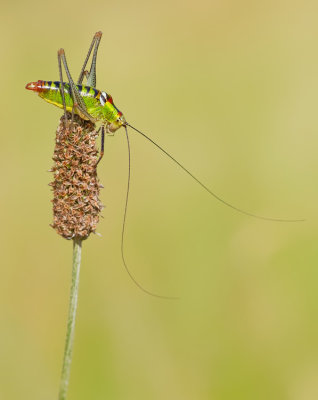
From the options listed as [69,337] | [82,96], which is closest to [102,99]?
[82,96]

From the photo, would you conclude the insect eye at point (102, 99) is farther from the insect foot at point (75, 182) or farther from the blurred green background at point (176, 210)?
the blurred green background at point (176, 210)

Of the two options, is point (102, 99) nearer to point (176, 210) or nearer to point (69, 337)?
point (69, 337)

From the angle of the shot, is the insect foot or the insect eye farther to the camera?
the insect eye

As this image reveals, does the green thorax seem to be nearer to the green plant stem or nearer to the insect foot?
the insect foot

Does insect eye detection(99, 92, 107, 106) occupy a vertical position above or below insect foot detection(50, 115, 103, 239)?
above

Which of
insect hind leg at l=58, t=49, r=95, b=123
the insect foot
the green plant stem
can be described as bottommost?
the green plant stem

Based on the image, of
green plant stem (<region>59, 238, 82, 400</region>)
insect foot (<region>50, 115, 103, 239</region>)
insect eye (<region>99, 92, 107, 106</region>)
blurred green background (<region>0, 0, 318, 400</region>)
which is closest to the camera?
green plant stem (<region>59, 238, 82, 400</region>)

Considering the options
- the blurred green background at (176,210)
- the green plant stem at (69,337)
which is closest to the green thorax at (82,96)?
the green plant stem at (69,337)

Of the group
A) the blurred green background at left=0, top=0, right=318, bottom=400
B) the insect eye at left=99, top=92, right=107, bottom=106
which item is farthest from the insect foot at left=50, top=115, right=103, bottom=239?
the blurred green background at left=0, top=0, right=318, bottom=400
